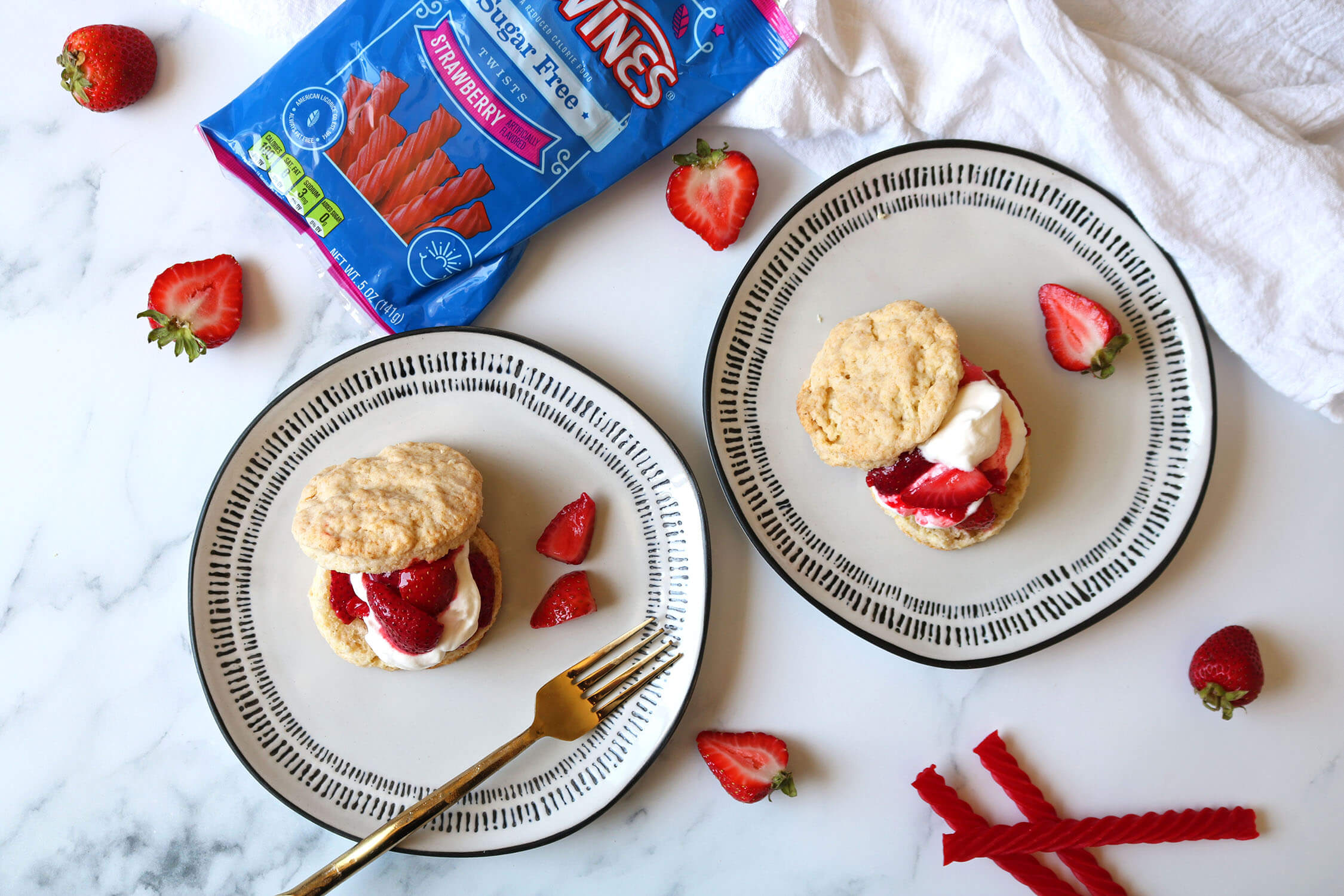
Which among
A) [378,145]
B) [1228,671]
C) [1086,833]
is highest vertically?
[378,145]

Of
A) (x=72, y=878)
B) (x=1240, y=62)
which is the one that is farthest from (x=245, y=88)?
(x=1240, y=62)

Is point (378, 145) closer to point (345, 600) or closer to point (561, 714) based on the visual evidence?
point (345, 600)

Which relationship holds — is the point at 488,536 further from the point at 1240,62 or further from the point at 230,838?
the point at 1240,62

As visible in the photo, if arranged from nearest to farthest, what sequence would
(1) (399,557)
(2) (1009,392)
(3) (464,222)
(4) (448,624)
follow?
(1) (399,557) < (4) (448,624) < (3) (464,222) < (2) (1009,392)

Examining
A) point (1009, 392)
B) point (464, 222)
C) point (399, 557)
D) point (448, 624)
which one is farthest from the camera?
point (1009, 392)

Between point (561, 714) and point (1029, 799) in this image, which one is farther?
point (1029, 799)

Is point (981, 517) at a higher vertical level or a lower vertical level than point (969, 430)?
lower

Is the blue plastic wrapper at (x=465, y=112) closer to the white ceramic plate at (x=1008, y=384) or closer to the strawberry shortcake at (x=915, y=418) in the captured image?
the white ceramic plate at (x=1008, y=384)

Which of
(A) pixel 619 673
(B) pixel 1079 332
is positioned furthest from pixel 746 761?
(B) pixel 1079 332
